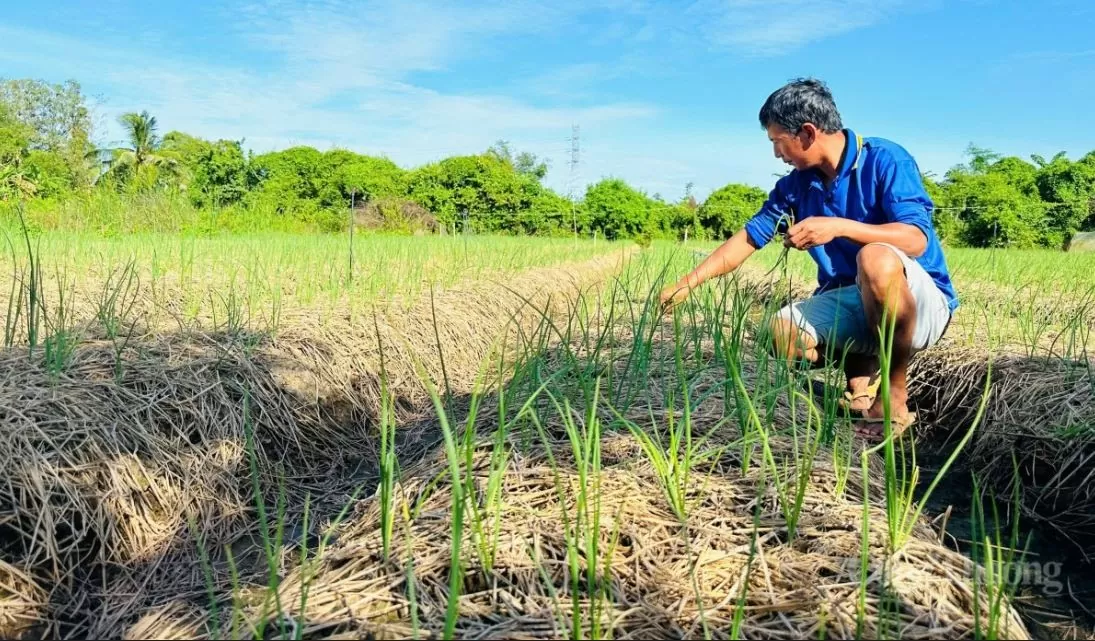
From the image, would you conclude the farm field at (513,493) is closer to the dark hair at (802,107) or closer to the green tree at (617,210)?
the dark hair at (802,107)

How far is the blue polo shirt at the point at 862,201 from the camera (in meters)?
2.19

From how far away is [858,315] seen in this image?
239 cm

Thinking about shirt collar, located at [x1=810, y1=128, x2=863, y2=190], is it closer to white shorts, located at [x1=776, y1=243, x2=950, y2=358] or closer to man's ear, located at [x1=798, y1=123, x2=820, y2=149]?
man's ear, located at [x1=798, y1=123, x2=820, y2=149]

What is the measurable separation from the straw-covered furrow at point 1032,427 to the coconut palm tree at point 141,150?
33.3 m

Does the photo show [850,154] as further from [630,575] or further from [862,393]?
[630,575]

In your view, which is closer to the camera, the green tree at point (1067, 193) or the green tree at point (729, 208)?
the green tree at point (729, 208)

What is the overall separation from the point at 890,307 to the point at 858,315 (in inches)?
15.6

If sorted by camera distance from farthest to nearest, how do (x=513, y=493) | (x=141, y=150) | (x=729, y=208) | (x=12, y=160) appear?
(x=141, y=150) → (x=729, y=208) → (x=12, y=160) → (x=513, y=493)

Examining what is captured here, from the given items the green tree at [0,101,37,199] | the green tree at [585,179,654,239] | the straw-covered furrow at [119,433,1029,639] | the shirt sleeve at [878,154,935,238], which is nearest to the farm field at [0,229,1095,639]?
the straw-covered furrow at [119,433,1029,639]

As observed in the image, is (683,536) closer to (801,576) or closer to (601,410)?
(801,576)

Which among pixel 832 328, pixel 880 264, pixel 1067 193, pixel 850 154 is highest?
pixel 1067 193

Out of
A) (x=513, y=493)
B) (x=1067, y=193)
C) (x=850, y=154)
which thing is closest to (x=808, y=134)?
(x=850, y=154)

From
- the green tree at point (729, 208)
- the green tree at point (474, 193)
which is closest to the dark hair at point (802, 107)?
the green tree at point (729, 208)

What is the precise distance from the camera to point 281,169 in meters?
23.0
